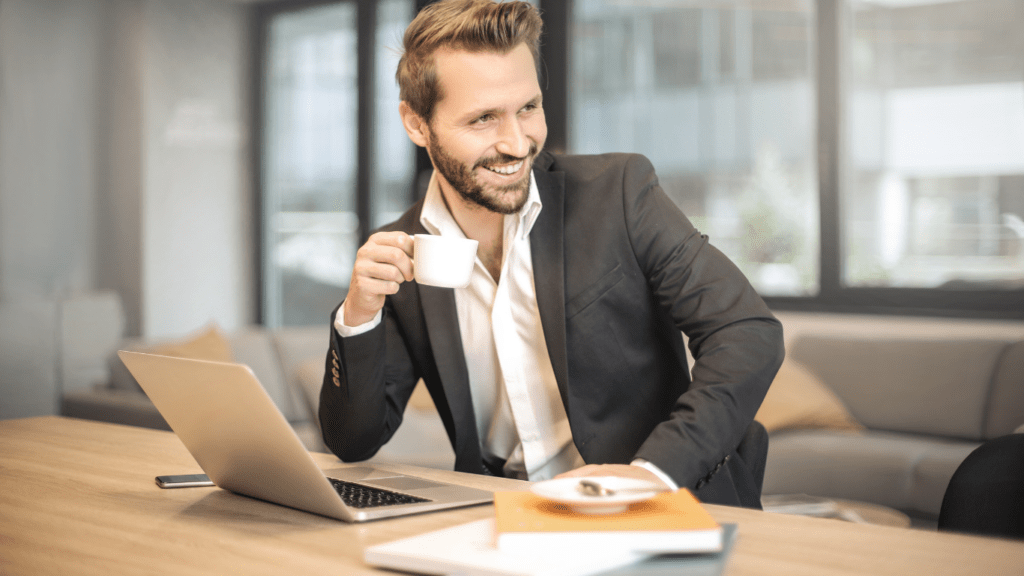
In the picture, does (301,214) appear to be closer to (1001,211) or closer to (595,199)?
(1001,211)

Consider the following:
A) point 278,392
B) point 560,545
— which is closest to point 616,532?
point 560,545

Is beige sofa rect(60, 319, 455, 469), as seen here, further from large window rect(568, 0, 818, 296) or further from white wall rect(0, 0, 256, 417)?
large window rect(568, 0, 818, 296)

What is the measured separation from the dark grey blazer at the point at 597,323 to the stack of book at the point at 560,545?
0.49 metres

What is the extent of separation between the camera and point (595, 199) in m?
1.42

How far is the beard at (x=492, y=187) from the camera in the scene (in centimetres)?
140

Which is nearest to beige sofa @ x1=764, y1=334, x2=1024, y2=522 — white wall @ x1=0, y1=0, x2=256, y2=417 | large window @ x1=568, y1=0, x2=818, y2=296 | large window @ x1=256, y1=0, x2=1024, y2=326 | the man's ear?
large window @ x1=256, y1=0, x2=1024, y2=326

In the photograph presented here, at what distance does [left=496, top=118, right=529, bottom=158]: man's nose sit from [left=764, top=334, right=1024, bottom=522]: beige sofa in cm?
213

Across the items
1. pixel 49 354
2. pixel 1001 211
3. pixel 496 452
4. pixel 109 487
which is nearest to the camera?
pixel 109 487

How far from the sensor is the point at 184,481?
1161mm

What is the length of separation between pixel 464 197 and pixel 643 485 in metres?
0.74

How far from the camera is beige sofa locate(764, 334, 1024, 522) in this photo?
297 cm

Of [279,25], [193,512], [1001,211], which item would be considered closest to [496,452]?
[193,512]

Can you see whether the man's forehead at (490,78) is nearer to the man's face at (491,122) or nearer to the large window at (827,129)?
the man's face at (491,122)

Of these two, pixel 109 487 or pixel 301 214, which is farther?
pixel 301 214
